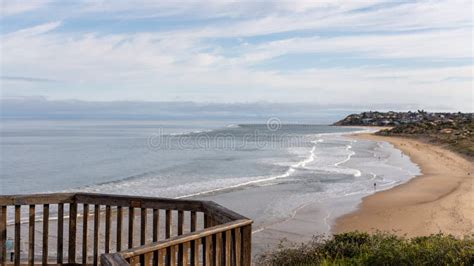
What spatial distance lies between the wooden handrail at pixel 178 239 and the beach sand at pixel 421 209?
828 centimetres

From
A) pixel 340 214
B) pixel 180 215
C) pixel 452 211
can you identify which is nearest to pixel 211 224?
pixel 180 215

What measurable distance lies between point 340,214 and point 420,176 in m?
12.8

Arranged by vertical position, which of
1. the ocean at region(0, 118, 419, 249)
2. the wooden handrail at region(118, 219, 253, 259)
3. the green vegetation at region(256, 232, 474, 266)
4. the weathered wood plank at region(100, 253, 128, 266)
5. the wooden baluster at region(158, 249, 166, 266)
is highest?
the weathered wood plank at region(100, 253, 128, 266)

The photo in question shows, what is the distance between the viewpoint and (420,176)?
1102 inches

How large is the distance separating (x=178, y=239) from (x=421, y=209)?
15178 mm

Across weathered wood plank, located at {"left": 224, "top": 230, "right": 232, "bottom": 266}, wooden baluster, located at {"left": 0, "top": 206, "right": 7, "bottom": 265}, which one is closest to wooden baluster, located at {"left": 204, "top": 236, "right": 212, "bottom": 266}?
weathered wood plank, located at {"left": 224, "top": 230, "right": 232, "bottom": 266}

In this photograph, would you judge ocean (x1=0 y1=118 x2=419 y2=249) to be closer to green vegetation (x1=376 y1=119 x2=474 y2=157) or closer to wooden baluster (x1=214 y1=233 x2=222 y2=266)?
green vegetation (x1=376 y1=119 x2=474 y2=157)

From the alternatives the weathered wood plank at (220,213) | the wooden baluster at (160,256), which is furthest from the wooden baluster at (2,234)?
the wooden baluster at (160,256)

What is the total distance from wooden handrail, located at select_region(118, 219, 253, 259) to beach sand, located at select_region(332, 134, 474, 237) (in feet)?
27.2

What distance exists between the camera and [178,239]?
399 centimetres

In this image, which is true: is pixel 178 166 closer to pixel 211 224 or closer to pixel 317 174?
pixel 317 174

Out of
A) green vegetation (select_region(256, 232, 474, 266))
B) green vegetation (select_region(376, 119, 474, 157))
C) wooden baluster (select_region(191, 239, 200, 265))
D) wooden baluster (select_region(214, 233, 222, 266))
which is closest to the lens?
wooden baluster (select_region(191, 239, 200, 265))

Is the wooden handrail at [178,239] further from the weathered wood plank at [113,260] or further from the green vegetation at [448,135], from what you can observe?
the green vegetation at [448,135]

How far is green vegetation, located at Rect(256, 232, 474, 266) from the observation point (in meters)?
6.80
